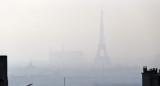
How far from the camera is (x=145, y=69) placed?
6494cm

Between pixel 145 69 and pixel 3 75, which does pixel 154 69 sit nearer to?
pixel 145 69

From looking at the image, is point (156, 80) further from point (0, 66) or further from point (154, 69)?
point (0, 66)

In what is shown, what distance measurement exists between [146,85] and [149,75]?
1.28 metres

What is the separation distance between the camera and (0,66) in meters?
51.1

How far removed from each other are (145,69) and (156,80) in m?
1.92

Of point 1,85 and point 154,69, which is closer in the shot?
point 1,85

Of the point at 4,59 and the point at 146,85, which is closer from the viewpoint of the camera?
the point at 4,59

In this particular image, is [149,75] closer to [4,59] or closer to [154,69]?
[154,69]

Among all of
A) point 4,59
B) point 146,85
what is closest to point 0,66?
point 4,59

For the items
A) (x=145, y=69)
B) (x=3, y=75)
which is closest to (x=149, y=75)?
(x=145, y=69)

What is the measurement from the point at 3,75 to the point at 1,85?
228 cm

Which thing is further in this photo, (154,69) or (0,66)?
(154,69)

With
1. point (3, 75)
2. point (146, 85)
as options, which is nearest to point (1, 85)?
point (3, 75)

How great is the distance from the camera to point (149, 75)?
64.3 metres
